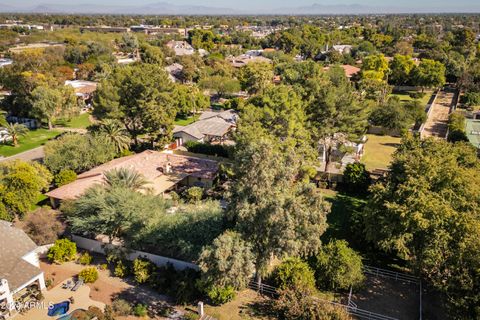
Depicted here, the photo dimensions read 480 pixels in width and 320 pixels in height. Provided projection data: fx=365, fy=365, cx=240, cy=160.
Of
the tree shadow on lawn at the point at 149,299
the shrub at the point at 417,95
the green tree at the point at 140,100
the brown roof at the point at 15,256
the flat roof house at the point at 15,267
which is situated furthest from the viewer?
the shrub at the point at 417,95

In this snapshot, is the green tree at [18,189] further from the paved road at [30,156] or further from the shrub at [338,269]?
the shrub at [338,269]

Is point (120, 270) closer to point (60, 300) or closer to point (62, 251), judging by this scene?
point (60, 300)

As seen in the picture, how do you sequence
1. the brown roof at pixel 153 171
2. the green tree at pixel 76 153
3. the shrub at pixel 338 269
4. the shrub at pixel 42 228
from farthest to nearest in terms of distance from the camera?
the green tree at pixel 76 153, the brown roof at pixel 153 171, the shrub at pixel 42 228, the shrub at pixel 338 269

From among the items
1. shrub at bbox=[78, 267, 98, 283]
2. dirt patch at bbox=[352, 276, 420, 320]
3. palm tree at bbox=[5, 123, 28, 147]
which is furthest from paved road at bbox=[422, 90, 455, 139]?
palm tree at bbox=[5, 123, 28, 147]

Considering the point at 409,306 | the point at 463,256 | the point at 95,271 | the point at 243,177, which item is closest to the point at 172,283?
the point at 95,271

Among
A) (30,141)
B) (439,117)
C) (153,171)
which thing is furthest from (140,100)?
(439,117)

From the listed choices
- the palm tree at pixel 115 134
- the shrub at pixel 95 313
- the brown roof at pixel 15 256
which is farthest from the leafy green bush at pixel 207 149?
the shrub at pixel 95 313

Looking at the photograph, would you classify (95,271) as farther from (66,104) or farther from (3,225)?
(66,104)
